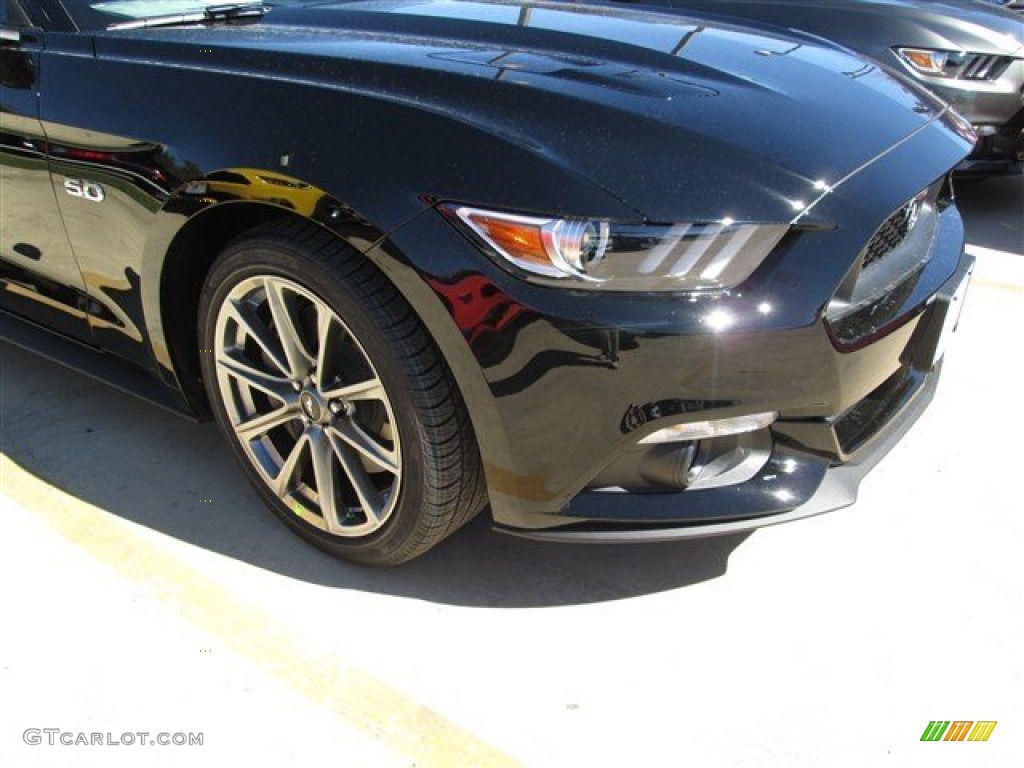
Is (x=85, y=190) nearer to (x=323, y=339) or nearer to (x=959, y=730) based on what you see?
(x=323, y=339)

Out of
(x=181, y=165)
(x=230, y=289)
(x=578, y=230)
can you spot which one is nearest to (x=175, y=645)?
(x=230, y=289)

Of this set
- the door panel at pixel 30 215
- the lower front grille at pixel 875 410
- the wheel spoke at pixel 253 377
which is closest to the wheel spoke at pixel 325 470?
the wheel spoke at pixel 253 377

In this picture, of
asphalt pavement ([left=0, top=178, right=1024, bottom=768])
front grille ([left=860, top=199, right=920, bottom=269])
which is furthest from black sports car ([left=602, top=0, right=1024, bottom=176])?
front grille ([left=860, top=199, right=920, bottom=269])

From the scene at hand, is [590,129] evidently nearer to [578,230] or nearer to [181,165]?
[578,230]

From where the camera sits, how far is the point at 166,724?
6.28 feet

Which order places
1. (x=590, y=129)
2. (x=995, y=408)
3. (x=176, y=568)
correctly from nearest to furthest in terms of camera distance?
(x=590, y=129)
(x=176, y=568)
(x=995, y=408)

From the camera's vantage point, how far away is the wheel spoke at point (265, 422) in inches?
90.5

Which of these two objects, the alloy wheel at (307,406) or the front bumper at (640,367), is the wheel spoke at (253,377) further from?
the front bumper at (640,367)

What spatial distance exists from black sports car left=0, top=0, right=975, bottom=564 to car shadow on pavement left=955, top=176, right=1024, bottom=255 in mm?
2414

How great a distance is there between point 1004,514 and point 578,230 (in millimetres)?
1555

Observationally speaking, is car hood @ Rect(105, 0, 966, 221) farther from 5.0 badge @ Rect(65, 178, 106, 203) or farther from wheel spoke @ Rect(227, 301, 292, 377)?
wheel spoke @ Rect(227, 301, 292, 377)

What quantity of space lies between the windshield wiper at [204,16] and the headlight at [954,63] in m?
3.37

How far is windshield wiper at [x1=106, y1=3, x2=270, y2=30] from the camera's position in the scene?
Result: 2.57 m

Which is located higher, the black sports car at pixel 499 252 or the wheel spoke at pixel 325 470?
the black sports car at pixel 499 252
